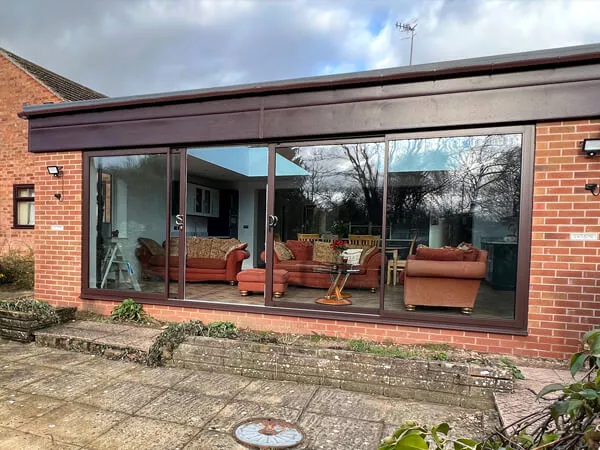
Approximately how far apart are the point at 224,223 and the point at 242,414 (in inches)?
289

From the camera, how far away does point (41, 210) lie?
5.23 m

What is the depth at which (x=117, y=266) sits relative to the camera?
17.2ft

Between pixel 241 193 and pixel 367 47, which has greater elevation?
pixel 367 47

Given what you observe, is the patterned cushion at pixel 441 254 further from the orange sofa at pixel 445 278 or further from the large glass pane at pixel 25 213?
the large glass pane at pixel 25 213

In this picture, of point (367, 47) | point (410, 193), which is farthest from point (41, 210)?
point (367, 47)

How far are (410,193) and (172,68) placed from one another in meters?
15.8

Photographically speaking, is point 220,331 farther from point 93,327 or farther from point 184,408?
point 93,327

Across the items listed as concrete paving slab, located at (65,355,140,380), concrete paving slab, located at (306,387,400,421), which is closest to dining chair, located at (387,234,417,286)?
concrete paving slab, located at (306,387,400,421)

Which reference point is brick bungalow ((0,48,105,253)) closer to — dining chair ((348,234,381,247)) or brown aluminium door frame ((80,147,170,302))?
brown aluminium door frame ((80,147,170,302))

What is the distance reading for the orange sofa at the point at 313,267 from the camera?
574 cm

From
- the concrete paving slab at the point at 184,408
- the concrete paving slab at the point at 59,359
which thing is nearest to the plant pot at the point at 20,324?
the concrete paving slab at the point at 59,359

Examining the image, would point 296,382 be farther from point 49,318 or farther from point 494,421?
point 49,318

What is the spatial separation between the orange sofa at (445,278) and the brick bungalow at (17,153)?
855cm

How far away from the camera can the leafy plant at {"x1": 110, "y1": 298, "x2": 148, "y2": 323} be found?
4.73 metres
